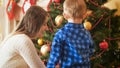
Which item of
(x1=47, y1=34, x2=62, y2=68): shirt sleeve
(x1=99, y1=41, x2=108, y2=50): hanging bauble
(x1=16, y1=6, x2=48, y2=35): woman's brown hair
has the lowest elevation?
(x1=99, y1=41, x2=108, y2=50): hanging bauble

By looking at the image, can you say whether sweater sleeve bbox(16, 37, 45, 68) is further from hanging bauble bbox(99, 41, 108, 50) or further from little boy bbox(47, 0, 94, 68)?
hanging bauble bbox(99, 41, 108, 50)

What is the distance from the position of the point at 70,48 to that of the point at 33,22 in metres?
0.33

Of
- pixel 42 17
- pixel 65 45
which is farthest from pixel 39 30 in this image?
pixel 65 45

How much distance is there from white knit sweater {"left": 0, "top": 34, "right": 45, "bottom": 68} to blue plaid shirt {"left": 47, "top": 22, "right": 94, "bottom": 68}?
0.59 ft

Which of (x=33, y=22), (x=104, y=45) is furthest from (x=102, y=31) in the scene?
(x=33, y=22)

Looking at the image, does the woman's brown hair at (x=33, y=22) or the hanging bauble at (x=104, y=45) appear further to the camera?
the hanging bauble at (x=104, y=45)

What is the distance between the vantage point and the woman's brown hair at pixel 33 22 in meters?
1.68

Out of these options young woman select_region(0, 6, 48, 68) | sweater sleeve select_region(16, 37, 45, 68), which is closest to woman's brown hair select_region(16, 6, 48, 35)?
young woman select_region(0, 6, 48, 68)

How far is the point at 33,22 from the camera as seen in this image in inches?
66.4

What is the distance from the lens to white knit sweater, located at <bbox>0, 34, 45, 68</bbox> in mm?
1564

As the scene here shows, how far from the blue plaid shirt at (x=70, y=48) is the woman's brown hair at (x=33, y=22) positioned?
17 centimetres

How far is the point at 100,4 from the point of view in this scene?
92.5 inches

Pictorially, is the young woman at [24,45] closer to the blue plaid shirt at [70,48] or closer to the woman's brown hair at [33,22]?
the woman's brown hair at [33,22]

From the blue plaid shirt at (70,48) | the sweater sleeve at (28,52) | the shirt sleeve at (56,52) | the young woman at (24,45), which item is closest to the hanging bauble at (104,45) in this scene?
the blue plaid shirt at (70,48)
